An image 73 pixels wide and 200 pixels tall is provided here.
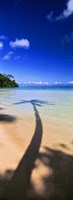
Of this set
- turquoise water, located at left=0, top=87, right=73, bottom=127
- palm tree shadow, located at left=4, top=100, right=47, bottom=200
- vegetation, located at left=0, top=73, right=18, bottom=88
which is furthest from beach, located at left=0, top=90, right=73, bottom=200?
vegetation, located at left=0, top=73, right=18, bottom=88

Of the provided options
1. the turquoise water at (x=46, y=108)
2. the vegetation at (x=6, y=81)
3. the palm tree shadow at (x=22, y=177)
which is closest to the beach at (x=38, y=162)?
the palm tree shadow at (x=22, y=177)

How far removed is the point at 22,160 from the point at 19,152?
0.54 m

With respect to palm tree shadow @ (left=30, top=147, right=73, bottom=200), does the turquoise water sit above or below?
below

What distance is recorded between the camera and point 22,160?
477 cm

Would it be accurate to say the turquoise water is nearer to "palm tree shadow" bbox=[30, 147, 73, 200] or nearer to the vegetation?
"palm tree shadow" bbox=[30, 147, 73, 200]

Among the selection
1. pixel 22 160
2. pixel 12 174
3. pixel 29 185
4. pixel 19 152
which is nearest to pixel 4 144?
pixel 19 152

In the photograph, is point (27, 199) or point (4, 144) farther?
point (4, 144)

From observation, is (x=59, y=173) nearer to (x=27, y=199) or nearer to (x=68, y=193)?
(x=68, y=193)

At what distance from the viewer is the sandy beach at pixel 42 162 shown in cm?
356

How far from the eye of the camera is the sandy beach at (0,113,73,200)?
3562 mm

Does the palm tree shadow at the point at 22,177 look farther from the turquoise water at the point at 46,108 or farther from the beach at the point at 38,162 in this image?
the turquoise water at the point at 46,108

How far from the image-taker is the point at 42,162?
4723 millimetres

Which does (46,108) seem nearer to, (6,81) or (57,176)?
(57,176)

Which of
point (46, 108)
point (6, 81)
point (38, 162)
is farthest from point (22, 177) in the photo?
point (6, 81)
